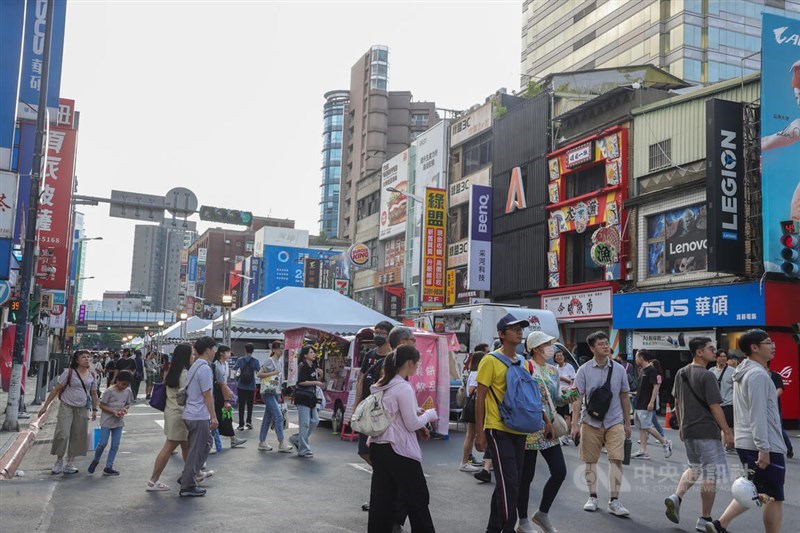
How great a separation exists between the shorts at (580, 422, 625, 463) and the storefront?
1269 centimetres

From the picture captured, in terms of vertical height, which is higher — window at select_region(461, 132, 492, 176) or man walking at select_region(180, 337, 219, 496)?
window at select_region(461, 132, 492, 176)

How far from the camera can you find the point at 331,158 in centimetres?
15900

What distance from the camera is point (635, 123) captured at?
27344 mm

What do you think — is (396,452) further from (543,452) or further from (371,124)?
(371,124)

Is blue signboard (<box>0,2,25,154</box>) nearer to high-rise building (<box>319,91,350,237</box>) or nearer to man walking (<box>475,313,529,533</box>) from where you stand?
man walking (<box>475,313,529,533</box>)

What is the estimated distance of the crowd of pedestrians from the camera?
227 inches

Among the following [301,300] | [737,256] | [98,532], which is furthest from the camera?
[301,300]

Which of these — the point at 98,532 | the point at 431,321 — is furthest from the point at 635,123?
the point at 98,532

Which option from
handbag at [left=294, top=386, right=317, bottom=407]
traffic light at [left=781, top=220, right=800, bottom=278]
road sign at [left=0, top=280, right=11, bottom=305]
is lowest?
handbag at [left=294, top=386, right=317, bottom=407]

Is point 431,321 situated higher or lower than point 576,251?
lower

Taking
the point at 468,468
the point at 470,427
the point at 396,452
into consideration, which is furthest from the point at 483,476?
the point at 396,452

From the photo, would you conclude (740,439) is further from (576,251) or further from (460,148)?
(460,148)

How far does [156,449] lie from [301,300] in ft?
43.5

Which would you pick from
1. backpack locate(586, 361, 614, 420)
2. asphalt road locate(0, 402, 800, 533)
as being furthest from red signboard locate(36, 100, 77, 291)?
backpack locate(586, 361, 614, 420)
